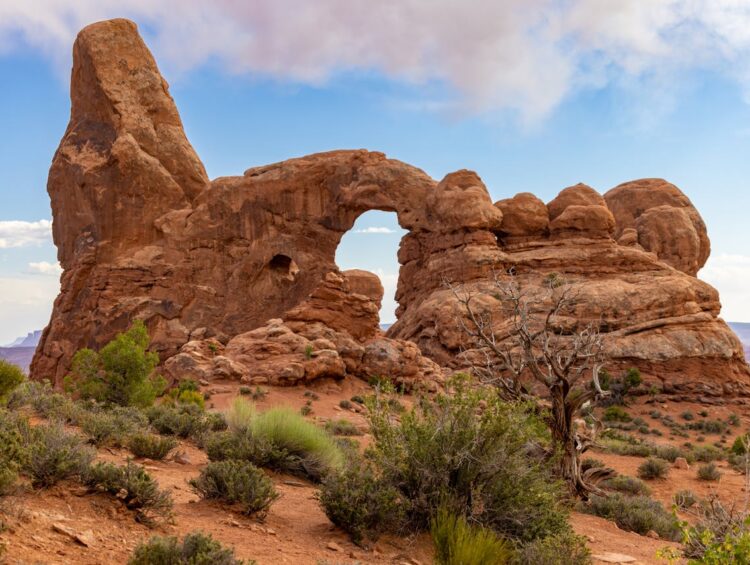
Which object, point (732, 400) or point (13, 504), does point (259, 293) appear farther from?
point (13, 504)

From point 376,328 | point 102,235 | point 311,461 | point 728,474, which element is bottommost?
point 728,474

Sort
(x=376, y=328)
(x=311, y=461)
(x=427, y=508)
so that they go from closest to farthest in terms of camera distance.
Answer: (x=427, y=508)
(x=311, y=461)
(x=376, y=328)

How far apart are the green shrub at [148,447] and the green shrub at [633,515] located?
6.42 meters

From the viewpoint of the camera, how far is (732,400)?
2802 centimetres

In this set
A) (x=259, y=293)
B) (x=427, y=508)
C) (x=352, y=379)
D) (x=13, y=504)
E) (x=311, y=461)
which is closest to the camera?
(x=13, y=504)

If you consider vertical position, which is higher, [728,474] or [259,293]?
[259,293]

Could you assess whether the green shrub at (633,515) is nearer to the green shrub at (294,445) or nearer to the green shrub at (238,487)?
the green shrub at (294,445)

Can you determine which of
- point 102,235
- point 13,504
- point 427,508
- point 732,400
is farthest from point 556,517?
point 102,235

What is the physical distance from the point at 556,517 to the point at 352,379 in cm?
1861

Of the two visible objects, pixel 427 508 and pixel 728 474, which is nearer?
pixel 427 508

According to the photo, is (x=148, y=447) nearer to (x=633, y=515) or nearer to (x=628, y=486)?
(x=633, y=515)

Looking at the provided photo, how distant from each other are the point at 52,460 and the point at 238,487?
66.7 inches

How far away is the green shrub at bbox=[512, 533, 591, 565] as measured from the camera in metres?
4.65

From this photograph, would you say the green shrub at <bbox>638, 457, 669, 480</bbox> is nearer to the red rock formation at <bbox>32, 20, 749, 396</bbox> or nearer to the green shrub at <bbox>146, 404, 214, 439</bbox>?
the green shrub at <bbox>146, 404, 214, 439</bbox>
